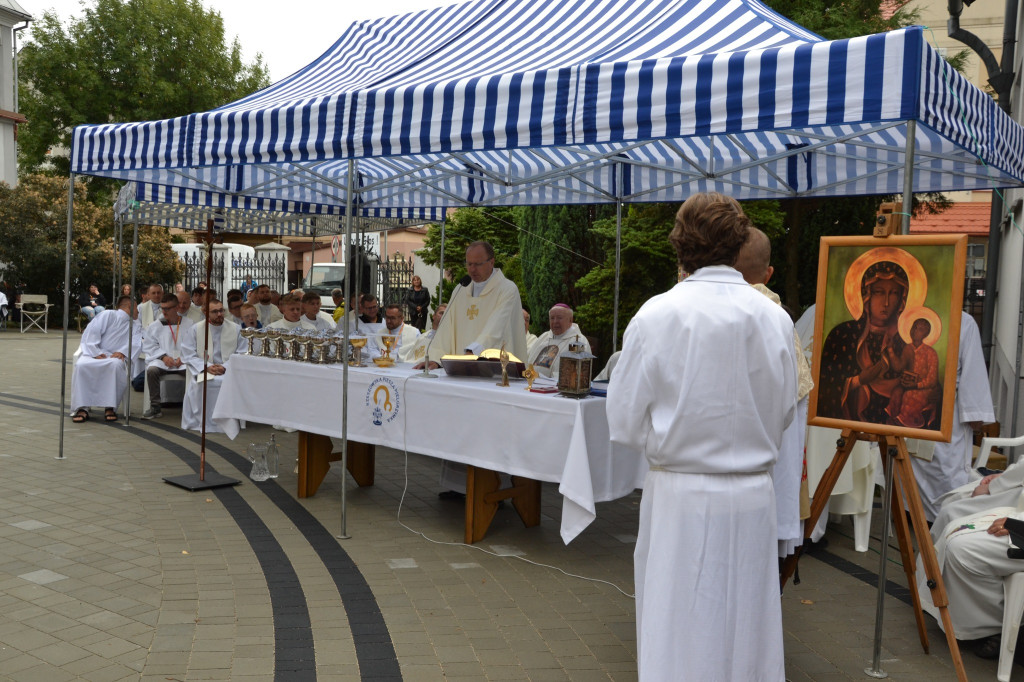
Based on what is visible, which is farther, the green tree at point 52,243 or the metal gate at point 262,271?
the metal gate at point 262,271

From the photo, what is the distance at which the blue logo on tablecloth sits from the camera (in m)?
6.16

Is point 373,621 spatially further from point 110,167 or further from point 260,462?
point 110,167

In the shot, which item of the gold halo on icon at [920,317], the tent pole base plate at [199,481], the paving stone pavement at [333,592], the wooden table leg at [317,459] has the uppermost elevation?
the gold halo on icon at [920,317]

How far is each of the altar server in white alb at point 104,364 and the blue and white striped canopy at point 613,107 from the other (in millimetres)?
2495

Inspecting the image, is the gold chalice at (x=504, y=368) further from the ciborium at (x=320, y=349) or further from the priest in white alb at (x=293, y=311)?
the priest in white alb at (x=293, y=311)

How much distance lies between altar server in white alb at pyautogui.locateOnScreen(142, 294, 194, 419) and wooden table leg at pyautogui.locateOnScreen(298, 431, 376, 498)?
14.8 ft

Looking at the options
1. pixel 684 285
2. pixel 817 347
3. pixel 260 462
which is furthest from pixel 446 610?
pixel 260 462

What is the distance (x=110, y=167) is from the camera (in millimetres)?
7059

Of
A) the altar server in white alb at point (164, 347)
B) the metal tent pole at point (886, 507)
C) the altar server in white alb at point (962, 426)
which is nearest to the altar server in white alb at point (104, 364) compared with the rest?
the altar server in white alb at point (164, 347)

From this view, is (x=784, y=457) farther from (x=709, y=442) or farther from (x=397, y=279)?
(x=397, y=279)

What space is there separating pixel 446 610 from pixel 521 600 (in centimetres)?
45

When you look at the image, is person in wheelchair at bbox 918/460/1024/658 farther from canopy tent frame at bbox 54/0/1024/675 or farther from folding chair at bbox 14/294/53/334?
folding chair at bbox 14/294/53/334

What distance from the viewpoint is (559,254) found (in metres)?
15.9

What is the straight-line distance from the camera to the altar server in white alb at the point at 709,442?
8.81 feet
